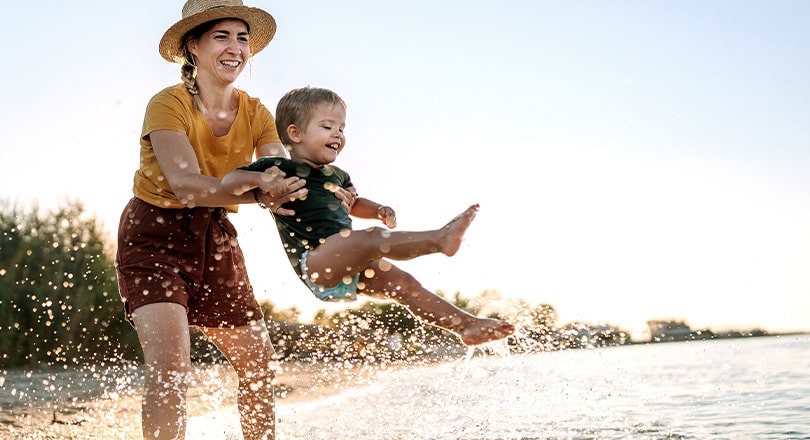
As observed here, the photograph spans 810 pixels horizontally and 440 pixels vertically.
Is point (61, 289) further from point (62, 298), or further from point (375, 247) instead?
point (375, 247)

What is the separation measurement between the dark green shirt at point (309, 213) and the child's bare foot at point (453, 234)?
51cm

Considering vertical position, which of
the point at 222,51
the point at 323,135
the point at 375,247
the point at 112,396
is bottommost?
the point at 112,396

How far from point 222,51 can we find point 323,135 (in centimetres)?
60

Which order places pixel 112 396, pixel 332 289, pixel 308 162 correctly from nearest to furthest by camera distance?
pixel 332 289 → pixel 308 162 → pixel 112 396

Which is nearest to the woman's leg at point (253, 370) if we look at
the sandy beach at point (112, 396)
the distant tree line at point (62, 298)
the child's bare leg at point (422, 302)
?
the sandy beach at point (112, 396)

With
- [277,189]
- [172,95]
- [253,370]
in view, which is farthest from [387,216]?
[172,95]

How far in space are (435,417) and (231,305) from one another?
8.58 ft

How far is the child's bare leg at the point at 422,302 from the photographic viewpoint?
368 centimetres

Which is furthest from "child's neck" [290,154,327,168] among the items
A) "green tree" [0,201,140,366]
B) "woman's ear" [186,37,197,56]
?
"green tree" [0,201,140,366]

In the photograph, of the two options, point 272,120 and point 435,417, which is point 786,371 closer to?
point 435,417

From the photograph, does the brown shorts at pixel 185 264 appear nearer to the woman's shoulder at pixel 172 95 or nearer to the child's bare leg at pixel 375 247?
the woman's shoulder at pixel 172 95

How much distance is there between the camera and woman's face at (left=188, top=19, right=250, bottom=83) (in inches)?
149

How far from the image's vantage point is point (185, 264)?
3777 millimetres

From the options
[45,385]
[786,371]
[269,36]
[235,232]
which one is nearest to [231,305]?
[235,232]
